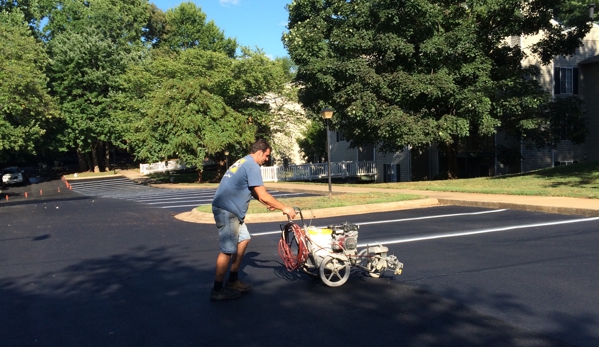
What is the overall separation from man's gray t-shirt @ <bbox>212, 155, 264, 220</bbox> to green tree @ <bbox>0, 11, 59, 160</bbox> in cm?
2895

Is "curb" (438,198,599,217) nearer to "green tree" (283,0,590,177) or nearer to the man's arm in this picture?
"green tree" (283,0,590,177)

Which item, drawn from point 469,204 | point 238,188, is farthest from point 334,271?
point 469,204

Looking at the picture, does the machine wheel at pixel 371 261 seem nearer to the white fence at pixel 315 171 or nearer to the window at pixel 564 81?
the window at pixel 564 81

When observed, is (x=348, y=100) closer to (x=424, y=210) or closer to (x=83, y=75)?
(x=424, y=210)

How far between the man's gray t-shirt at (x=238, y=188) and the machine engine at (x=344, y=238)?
→ 110cm

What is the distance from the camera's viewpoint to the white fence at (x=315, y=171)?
3459cm

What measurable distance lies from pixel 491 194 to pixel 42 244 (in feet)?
40.1

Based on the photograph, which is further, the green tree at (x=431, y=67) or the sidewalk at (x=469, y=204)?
the green tree at (x=431, y=67)

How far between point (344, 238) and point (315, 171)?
28.9 metres

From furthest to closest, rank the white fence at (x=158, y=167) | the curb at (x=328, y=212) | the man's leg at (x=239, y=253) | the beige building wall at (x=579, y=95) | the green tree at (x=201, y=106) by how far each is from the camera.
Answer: the white fence at (x=158, y=167) → the green tree at (x=201, y=106) → the beige building wall at (x=579, y=95) → the curb at (x=328, y=212) → the man's leg at (x=239, y=253)

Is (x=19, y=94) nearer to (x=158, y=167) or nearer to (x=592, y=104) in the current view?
(x=158, y=167)

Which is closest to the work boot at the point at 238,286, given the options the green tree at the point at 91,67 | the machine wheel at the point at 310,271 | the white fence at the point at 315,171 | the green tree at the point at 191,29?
the machine wheel at the point at 310,271

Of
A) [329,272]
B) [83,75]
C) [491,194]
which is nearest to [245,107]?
[83,75]

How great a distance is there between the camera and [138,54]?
44.7 metres
